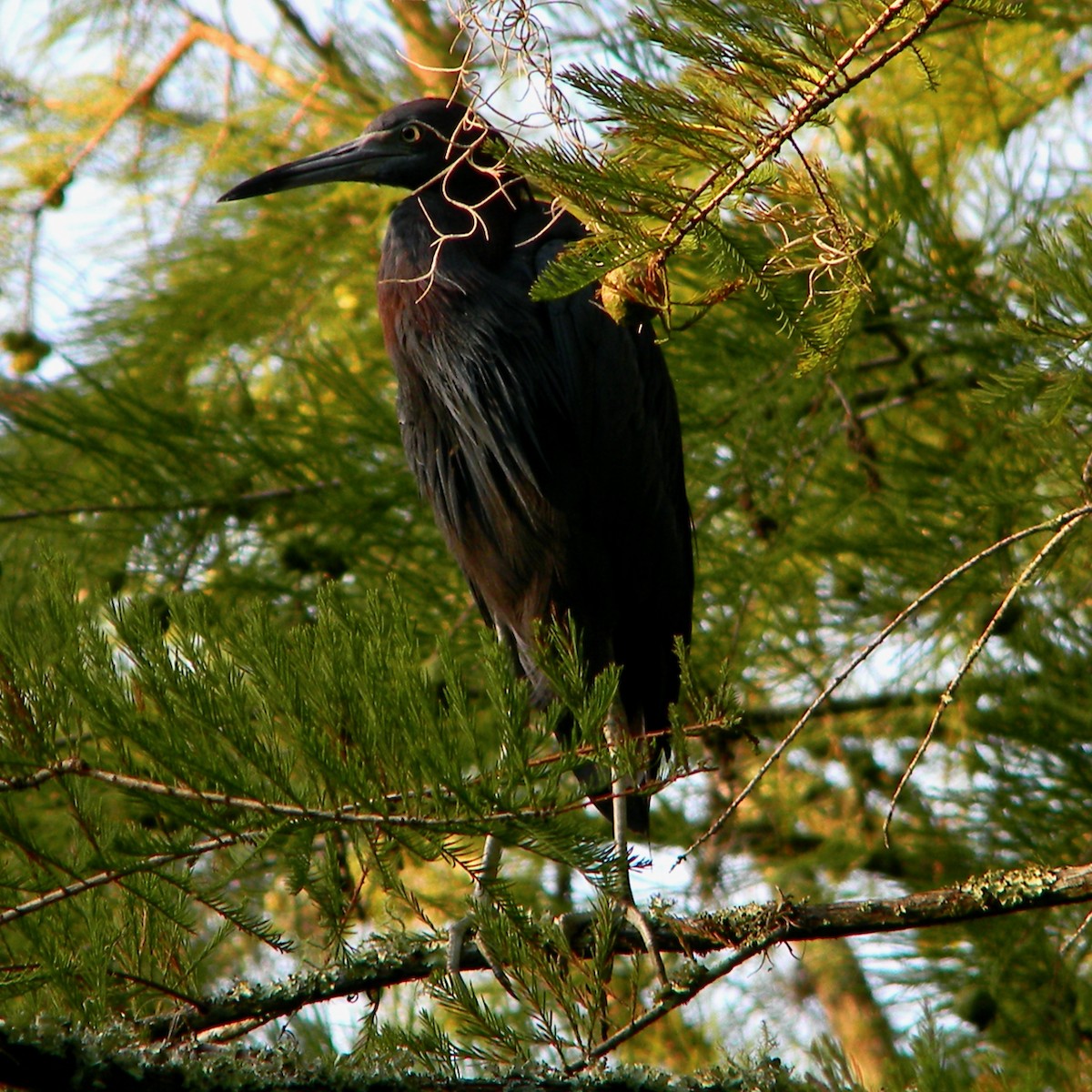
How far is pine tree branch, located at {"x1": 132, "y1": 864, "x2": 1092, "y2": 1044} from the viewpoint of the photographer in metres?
1.34

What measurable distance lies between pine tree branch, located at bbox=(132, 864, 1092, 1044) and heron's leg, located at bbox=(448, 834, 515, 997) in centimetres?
8

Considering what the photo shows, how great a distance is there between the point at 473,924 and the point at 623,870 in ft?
1.17

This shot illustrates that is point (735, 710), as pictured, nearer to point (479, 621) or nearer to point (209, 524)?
point (479, 621)

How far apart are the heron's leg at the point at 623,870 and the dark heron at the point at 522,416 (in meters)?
0.01

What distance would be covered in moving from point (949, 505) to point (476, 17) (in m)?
1.57

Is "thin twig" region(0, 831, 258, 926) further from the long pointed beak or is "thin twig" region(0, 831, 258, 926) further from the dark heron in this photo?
the long pointed beak

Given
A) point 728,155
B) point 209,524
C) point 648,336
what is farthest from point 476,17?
point 209,524

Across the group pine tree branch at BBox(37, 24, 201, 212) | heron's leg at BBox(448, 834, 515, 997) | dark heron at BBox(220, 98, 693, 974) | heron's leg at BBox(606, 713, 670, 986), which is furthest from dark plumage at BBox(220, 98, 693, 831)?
pine tree branch at BBox(37, 24, 201, 212)

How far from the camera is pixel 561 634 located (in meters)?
1.16

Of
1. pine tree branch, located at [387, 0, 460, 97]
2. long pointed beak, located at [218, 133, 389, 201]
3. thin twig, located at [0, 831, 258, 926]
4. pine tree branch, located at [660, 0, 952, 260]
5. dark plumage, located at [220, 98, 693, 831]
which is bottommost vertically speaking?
thin twig, located at [0, 831, 258, 926]

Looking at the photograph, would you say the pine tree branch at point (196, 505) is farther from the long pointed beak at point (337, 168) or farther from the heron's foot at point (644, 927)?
the heron's foot at point (644, 927)

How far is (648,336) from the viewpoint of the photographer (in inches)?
90.7

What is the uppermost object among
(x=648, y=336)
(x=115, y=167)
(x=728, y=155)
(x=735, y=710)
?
(x=115, y=167)

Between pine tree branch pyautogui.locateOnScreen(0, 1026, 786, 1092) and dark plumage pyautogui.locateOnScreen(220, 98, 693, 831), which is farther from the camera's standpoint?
dark plumage pyautogui.locateOnScreen(220, 98, 693, 831)
